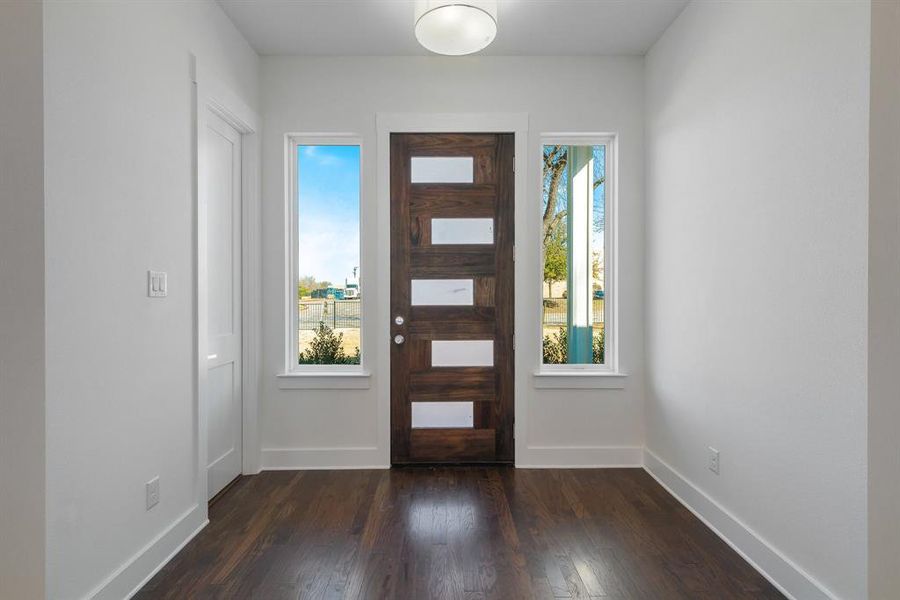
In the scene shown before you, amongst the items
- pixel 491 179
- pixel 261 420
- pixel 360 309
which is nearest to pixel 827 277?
pixel 491 179

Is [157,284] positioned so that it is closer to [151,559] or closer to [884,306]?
[151,559]

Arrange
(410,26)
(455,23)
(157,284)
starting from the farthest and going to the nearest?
(410,26) < (455,23) < (157,284)

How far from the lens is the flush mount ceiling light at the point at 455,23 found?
2361 mm

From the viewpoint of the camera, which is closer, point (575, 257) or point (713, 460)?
point (713, 460)

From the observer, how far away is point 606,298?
136 inches

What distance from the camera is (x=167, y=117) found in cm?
220

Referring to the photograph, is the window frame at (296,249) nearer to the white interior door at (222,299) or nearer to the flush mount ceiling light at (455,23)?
the white interior door at (222,299)

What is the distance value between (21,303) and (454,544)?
200 cm

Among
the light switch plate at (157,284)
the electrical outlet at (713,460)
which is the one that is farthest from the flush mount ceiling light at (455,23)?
the electrical outlet at (713,460)

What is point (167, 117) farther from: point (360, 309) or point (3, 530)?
point (3, 530)

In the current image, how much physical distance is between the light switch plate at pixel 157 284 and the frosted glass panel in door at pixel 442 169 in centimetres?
166

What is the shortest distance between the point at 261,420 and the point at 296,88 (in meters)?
2.15

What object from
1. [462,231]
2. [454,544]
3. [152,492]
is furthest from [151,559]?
[462,231]

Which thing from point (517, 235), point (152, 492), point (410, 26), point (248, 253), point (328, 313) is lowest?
point (152, 492)
